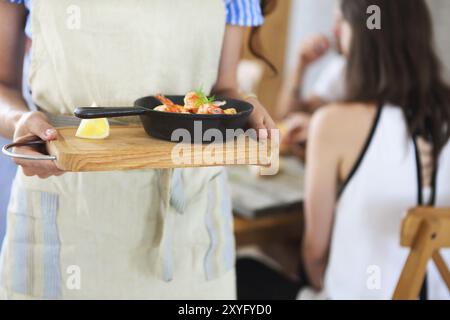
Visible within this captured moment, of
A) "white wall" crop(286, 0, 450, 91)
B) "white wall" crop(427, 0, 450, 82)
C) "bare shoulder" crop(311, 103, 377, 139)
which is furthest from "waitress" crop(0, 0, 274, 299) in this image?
"white wall" crop(286, 0, 450, 91)

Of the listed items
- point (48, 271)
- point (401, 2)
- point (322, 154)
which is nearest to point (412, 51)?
point (401, 2)

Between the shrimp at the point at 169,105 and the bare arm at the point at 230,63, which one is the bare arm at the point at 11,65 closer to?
the shrimp at the point at 169,105

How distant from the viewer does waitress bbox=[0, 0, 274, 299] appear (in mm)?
750

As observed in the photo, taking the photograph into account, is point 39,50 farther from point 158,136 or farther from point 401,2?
point 401,2

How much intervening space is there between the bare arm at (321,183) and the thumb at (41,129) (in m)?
0.79

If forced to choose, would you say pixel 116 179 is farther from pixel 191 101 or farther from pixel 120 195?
pixel 191 101

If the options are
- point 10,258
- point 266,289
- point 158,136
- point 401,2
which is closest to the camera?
point 158,136

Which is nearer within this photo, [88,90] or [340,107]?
[88,90]

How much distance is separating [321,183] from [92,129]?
78 centimetres

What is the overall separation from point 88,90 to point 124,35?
0.09 m

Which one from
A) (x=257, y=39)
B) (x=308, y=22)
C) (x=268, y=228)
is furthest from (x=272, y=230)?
(x=308, y=22)

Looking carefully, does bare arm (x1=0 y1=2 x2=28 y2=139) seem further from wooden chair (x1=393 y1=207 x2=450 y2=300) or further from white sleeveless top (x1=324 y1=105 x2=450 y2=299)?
white sleeveless top (x1=324 y1=105 x2=450 y2=299)

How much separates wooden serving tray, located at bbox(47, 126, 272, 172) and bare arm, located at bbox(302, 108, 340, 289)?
650 millimetres

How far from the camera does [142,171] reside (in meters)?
0.84
